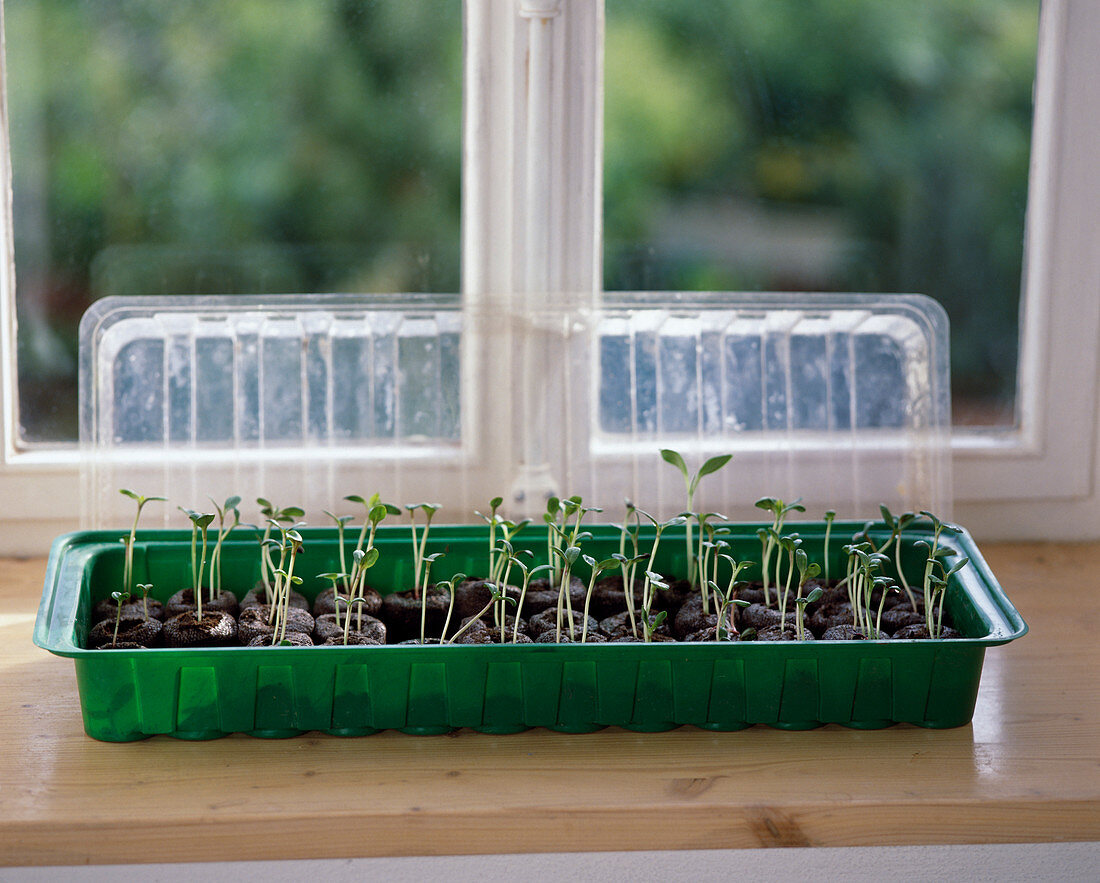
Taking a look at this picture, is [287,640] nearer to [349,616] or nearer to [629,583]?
[349,616]

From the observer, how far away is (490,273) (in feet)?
4.57

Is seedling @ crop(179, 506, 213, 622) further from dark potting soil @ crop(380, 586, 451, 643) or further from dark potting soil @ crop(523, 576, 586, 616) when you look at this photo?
dark potting soil @ crop(523, 576, 586, 616)

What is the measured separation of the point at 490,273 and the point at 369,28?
1.09ft

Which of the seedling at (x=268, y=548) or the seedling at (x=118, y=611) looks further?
the seedling at (x=268, y=548)

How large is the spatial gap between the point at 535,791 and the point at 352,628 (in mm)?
255

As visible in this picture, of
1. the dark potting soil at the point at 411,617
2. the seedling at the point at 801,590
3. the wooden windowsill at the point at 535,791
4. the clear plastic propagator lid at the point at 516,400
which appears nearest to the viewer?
the wooden windowsill at the point at 535,791

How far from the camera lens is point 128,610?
1017 mm

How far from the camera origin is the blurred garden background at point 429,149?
4.41ft

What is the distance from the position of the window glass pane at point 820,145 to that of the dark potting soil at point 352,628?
0.62m

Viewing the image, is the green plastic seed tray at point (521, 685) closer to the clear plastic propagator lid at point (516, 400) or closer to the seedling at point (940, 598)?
the seedling at point (940, 598)

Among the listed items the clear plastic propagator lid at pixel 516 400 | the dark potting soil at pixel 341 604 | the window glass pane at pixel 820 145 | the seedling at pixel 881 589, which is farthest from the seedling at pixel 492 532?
the window glass pane at pixel 820 145

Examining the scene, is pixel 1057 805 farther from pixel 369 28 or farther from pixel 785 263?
pixel 369 28

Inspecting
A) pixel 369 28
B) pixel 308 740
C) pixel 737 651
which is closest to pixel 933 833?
pixel 737 651

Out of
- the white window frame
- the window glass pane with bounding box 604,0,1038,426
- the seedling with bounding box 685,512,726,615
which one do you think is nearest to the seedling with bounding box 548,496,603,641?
the seedling with bounding box 685,512,726,615
